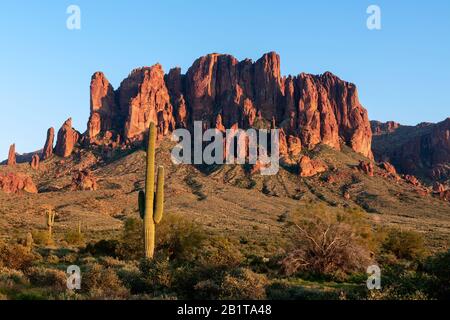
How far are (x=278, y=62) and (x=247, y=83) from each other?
36.7ft

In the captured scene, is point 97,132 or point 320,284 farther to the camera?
point 97,132

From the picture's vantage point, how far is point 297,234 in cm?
2045

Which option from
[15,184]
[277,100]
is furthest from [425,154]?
[15,184]

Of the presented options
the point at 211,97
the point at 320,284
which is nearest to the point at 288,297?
the point at 320,284

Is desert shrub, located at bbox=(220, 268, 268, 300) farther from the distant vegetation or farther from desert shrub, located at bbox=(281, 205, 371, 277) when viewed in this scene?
desert shrub, located at bbox=(281, 205, 371, 277)

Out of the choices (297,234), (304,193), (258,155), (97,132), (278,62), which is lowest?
(297,234)

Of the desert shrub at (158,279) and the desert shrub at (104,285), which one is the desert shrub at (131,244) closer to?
the desert shrub at (158,279)

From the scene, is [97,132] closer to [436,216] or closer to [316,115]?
[316,115]

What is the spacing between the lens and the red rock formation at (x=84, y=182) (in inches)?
3369

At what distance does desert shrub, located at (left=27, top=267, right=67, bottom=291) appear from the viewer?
13.9 meters

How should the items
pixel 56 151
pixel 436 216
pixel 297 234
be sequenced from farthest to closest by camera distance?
pixel 56 151
pixel 436 216
pixel 297 234

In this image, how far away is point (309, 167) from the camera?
98750mm

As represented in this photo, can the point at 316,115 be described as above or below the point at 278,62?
below

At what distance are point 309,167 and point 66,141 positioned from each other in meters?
60.9
